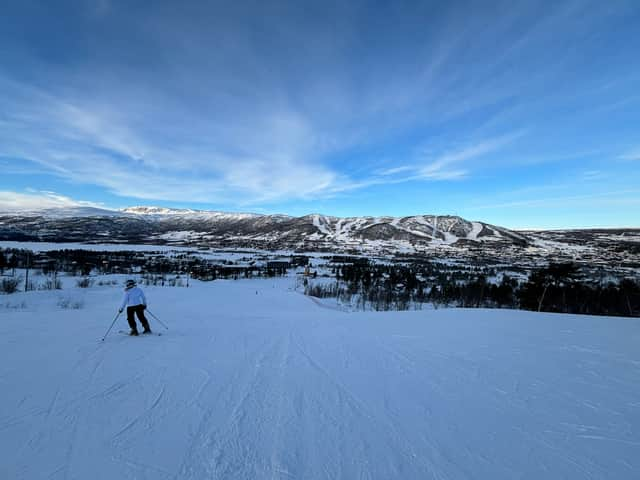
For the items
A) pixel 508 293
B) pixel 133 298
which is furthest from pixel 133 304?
pixel 508 293

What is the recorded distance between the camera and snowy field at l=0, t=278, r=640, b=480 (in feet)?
8.39

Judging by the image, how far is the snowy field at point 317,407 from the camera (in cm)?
256

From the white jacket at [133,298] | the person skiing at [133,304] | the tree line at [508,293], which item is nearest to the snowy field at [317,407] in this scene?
the person skiing at [133,304]

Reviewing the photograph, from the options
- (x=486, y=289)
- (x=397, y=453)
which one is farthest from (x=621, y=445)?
(x=486, y=289)

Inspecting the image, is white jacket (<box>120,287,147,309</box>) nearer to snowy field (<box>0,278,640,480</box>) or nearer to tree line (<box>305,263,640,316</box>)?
snowy field (<box>0,278,640,480</box>)

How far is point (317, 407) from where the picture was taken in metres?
3.55

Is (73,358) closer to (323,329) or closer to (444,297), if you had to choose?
(323,329)

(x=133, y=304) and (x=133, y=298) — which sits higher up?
(x=133, y=298)

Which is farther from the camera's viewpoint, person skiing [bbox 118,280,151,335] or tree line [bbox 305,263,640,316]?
tree line [bbox 305,263,640,316]

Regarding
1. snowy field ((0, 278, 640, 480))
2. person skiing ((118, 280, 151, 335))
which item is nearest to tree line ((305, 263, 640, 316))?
snowy field ((0, 278, 640, 480))

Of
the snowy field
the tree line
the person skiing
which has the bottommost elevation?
the tree line

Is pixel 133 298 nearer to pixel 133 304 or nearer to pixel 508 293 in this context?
pixel 133 304

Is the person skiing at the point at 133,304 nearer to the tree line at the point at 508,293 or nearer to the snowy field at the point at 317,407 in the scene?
the snowy field at the point at 317,407

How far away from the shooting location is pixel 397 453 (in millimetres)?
2715
